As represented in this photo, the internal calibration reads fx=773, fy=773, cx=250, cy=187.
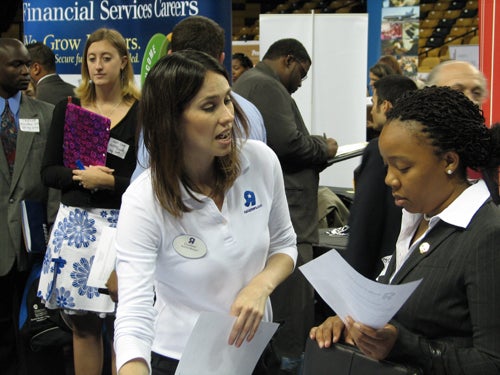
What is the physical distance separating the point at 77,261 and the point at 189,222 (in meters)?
1.59

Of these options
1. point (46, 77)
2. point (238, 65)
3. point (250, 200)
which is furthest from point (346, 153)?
point (238, 65)

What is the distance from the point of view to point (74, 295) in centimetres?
324

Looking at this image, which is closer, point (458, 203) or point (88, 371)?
point (458, 203)

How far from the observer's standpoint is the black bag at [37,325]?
3.64 meters

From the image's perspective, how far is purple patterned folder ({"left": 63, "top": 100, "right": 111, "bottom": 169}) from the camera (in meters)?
3.24

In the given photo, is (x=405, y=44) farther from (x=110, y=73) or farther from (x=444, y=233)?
(x=444, y=233)

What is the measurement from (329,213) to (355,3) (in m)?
13.1

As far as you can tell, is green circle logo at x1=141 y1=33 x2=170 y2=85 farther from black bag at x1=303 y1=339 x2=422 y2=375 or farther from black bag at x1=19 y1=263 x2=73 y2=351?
black bag at x1=303 y1=339 x2=422 y2=375

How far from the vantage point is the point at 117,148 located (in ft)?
10.9

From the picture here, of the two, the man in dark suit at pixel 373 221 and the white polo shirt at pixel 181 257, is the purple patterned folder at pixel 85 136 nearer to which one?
the man in dark suit at pixel 373 221

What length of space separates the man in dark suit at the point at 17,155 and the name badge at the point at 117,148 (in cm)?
60

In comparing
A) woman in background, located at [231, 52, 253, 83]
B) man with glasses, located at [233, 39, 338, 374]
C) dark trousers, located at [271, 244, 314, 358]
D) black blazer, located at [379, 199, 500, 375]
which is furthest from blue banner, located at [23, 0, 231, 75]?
woman in background, located at [231, 52, 253, 83]

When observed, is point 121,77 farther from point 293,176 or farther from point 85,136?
point 293,176

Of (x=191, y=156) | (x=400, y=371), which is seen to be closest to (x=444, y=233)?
(x=400, y=371)
